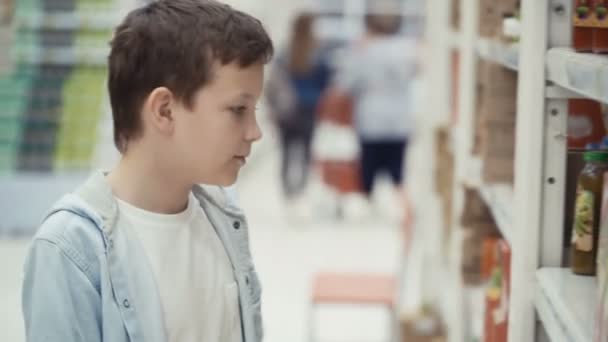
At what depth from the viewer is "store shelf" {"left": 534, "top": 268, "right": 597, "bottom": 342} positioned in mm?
1525

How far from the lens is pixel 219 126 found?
183cm

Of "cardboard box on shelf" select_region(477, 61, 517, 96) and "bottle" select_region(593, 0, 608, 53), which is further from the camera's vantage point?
"cardboard box on shelf" select_region(477, 61, 517, 96)

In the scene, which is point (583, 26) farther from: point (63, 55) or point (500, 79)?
point (63, 55)

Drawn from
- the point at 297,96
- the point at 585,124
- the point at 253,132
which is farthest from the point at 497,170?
the point at 297,96

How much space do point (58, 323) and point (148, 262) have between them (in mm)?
205

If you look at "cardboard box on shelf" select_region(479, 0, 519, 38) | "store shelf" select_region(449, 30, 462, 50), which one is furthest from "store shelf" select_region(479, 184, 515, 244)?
"store shelf" select_region(449, 30, 462, 50)

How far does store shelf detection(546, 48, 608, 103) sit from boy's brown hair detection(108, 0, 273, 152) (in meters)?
0.50

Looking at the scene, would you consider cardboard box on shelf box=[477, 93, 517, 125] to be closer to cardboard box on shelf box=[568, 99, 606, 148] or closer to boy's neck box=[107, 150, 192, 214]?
cardboard box on shelf box=[568, 99, 606, 148]

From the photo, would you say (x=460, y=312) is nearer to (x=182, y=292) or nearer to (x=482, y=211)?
(x=482, y=211)

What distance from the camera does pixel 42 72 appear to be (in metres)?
7.69

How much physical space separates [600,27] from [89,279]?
92 centimetres

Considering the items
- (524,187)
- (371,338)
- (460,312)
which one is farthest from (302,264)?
(524,187)

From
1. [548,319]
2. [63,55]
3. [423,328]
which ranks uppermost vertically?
[63,55]

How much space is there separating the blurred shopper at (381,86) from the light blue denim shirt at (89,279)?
19.5ft
